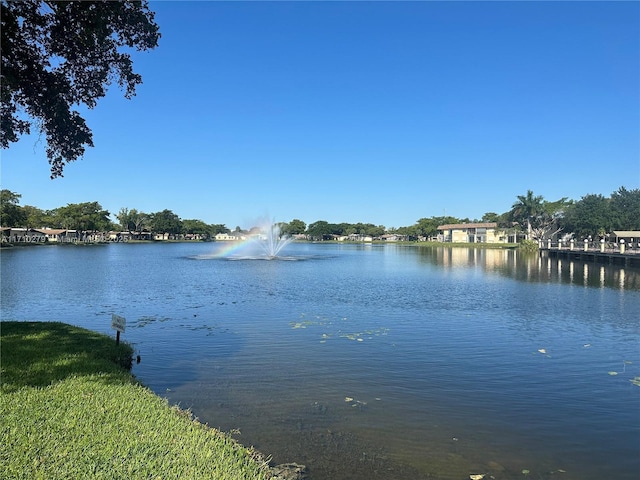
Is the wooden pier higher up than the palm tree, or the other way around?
the palm tree

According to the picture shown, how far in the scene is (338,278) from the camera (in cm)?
3747

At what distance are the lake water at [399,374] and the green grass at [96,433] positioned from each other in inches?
53.4

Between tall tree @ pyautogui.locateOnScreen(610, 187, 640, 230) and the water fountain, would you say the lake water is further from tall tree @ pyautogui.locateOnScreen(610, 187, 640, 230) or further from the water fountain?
tall tree @ pyautogui.locateOnScreen(610, 187, 640, 230)

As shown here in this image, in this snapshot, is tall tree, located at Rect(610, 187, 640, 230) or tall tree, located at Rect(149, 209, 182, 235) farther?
tall tree, located at Rect(149, 209, 182, 235)

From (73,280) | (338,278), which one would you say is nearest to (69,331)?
(73,280)

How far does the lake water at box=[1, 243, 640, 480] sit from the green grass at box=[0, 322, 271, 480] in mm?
1356

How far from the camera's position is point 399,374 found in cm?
1118

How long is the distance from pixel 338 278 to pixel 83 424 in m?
31.9

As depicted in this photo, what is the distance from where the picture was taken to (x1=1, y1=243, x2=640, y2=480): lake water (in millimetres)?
7117

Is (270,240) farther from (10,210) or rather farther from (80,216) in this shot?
(80,216)

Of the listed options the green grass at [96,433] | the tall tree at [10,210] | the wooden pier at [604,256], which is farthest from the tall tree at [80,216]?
the green grass at [96,433]

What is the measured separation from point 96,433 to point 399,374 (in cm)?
747

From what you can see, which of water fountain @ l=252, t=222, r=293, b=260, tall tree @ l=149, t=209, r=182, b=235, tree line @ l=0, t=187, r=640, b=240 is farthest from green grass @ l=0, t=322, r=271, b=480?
tall tree @ l=149, t=209, r=182, b=235

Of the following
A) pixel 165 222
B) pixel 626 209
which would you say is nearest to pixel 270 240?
pixel 626 209
